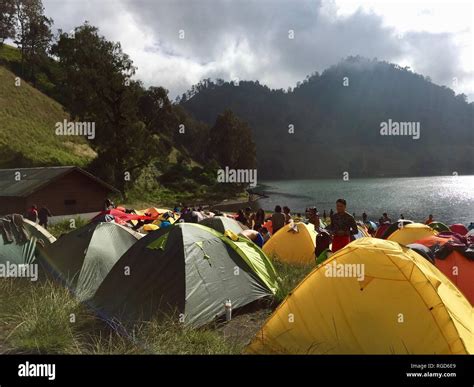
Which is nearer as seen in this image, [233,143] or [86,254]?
[86,254]

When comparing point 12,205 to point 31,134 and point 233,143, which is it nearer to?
point 31,134

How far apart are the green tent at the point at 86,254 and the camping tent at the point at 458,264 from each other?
7103 mm

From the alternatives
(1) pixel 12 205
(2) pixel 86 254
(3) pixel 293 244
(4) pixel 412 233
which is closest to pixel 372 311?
(2) pixel 86 254

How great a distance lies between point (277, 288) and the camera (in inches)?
319

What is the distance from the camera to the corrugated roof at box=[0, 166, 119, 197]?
28680mm

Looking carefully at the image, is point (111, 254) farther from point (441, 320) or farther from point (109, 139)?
point (109, 139)

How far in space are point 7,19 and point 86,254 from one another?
294 feet

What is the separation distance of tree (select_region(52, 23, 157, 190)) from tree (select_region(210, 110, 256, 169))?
41010 mm

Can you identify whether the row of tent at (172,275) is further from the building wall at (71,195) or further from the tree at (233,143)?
the tree at (233,143)

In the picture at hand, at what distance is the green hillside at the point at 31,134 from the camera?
49781 millimetres

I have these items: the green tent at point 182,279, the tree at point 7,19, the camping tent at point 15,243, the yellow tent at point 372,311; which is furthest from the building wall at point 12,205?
the tree at point 7,19

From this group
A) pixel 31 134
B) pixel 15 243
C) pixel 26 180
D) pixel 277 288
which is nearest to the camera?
pixel 277 288

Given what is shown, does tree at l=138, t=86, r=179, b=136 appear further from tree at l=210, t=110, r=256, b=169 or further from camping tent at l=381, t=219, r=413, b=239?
camping tent at l=381, t=219, r=413, b=239

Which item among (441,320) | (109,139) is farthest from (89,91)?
(441,320)
